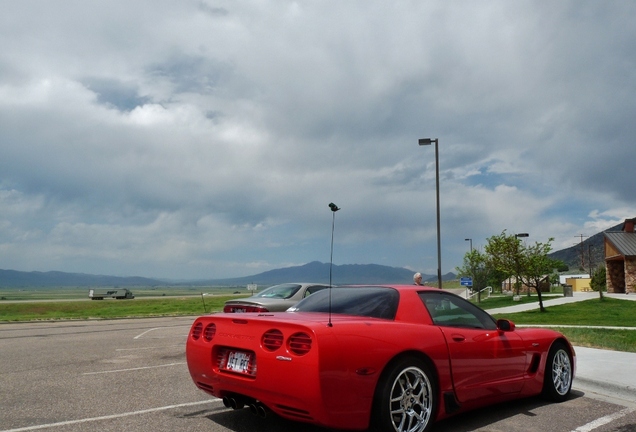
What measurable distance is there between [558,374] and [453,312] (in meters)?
1.86

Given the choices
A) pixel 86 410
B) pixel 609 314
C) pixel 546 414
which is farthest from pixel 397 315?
pixel 609 314

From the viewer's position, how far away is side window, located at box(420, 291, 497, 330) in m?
5.43

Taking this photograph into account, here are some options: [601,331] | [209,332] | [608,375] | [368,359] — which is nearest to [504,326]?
[368,359]

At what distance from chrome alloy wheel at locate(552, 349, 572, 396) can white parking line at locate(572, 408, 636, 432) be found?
652mm

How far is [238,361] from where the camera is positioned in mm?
4840

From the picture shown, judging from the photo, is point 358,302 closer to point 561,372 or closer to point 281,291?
point 561,372

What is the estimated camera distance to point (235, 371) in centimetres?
482

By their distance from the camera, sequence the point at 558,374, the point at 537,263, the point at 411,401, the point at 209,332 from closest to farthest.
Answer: the point at 411,401
the point at 209,332
the point at 558,374
the point at 537,263

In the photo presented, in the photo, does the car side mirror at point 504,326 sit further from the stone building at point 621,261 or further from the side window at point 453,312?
the stone building at point 621,261


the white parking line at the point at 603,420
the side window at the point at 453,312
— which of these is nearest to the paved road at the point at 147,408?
the white parking line at the point at 603,420

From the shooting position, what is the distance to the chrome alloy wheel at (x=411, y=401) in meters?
4.57

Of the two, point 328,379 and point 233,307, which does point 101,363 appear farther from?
point 328,379

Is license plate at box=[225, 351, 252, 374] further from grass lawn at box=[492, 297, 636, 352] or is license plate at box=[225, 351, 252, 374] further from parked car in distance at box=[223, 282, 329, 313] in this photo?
grass lawn at box=[492, 297, 636, 352]

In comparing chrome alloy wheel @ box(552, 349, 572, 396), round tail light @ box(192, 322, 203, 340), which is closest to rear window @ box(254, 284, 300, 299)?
chrome alloy wheel @ box(552, 349, 572, 396)
